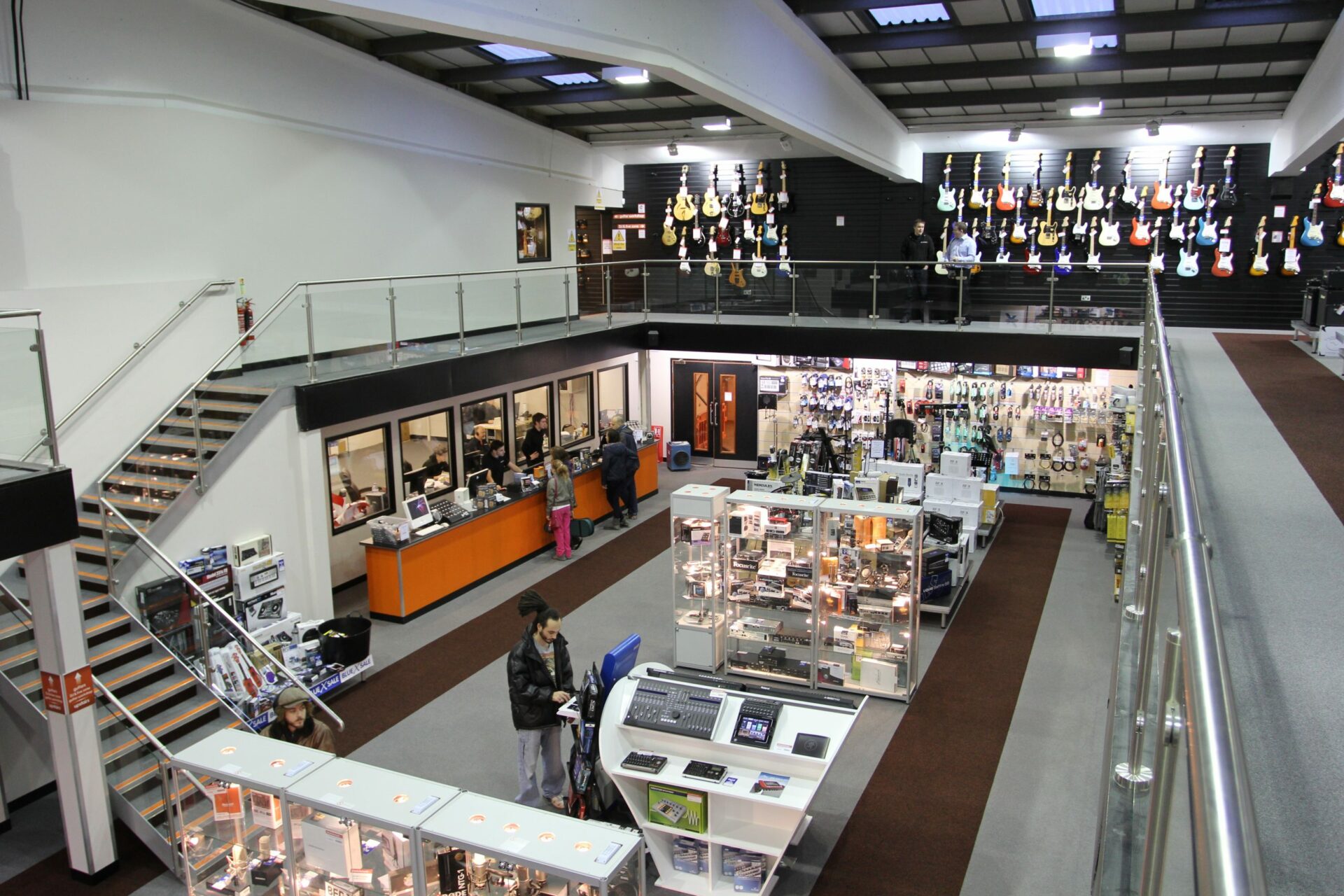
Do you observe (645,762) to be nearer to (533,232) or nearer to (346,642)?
(346,642)

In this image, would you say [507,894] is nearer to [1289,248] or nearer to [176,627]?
[176,627]

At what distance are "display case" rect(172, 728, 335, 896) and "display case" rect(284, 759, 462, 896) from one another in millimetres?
102

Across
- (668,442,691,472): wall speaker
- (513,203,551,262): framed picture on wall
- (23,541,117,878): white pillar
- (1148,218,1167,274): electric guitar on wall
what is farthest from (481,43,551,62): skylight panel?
(1148,218,1167,274): electric guitar on wall

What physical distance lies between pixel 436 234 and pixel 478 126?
81.1 inches

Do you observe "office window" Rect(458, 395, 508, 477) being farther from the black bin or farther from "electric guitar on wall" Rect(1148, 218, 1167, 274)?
"electric guitar on wall" Rect(1148, 218, 1167, 274)

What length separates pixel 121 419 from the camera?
9.12 metres

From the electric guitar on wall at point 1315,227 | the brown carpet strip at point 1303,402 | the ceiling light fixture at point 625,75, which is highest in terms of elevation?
the ceiling light fixture at point 625,75

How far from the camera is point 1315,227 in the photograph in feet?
50.8

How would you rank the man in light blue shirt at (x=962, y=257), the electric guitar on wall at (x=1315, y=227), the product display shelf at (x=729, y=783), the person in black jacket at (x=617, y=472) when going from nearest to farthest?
the product display shelf at (x=729, y=783), the person in black jacket at (x=617, y=472), the man in light blue shirt at (x=962, y=257), the electric guitar on wall at (x=1315, y=227)

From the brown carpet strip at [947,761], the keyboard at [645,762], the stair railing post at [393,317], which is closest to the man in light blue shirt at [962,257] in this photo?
the brown carpet strip at [947,761]

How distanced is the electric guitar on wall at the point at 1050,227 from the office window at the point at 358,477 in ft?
39.3

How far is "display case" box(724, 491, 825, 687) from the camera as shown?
365 inches

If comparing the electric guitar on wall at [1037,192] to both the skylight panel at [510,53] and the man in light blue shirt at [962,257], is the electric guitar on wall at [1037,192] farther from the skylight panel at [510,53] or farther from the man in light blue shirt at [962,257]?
the skylight panel at [510,53]

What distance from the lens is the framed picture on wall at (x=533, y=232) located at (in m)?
16.4
